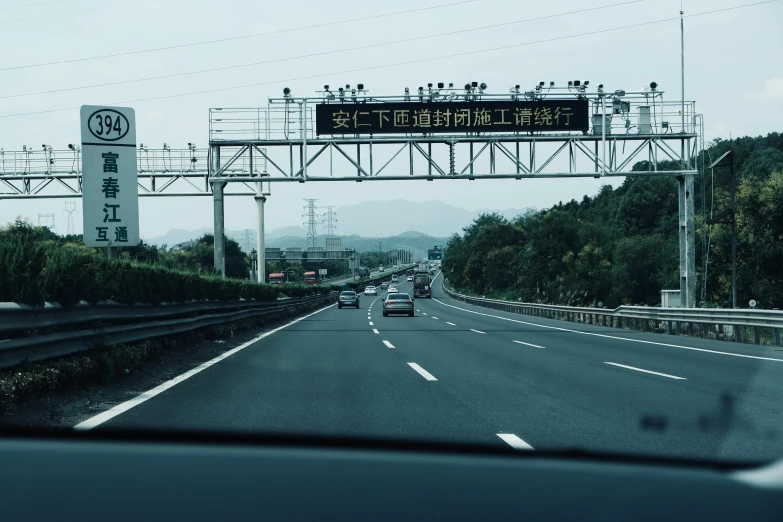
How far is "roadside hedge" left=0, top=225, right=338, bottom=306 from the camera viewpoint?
825cm

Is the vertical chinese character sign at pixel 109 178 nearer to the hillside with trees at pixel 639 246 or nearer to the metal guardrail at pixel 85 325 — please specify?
the metal guardrail at pixel 85 325

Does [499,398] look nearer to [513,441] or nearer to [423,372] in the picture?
[513,441]

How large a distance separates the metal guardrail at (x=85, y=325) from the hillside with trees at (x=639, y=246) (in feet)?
76.0

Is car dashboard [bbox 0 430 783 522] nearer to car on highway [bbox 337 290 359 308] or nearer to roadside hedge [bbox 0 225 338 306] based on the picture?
roadside hedge [bbox 0 225 338 306]

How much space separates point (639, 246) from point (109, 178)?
2829 inches

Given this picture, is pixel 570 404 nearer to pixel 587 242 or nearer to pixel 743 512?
pixel 743 512

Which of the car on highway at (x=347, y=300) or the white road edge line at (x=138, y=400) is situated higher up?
the white road edge line at (x=138, y=400)

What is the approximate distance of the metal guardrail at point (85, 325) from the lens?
24.5 ft

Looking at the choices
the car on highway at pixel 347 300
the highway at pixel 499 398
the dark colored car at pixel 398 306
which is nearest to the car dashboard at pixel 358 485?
the highway at pixel 499 398

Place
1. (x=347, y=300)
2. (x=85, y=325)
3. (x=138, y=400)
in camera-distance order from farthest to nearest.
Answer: (x=347, y=300), (x=85, y=325), (x=138, y=400)

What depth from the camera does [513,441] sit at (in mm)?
6203

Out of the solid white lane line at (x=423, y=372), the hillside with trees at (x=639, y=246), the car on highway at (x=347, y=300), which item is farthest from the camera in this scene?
the car on highway at (x=347, y=300)

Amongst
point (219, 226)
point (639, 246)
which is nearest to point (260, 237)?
point (219, 226)

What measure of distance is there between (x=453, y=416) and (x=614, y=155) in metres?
24.3
